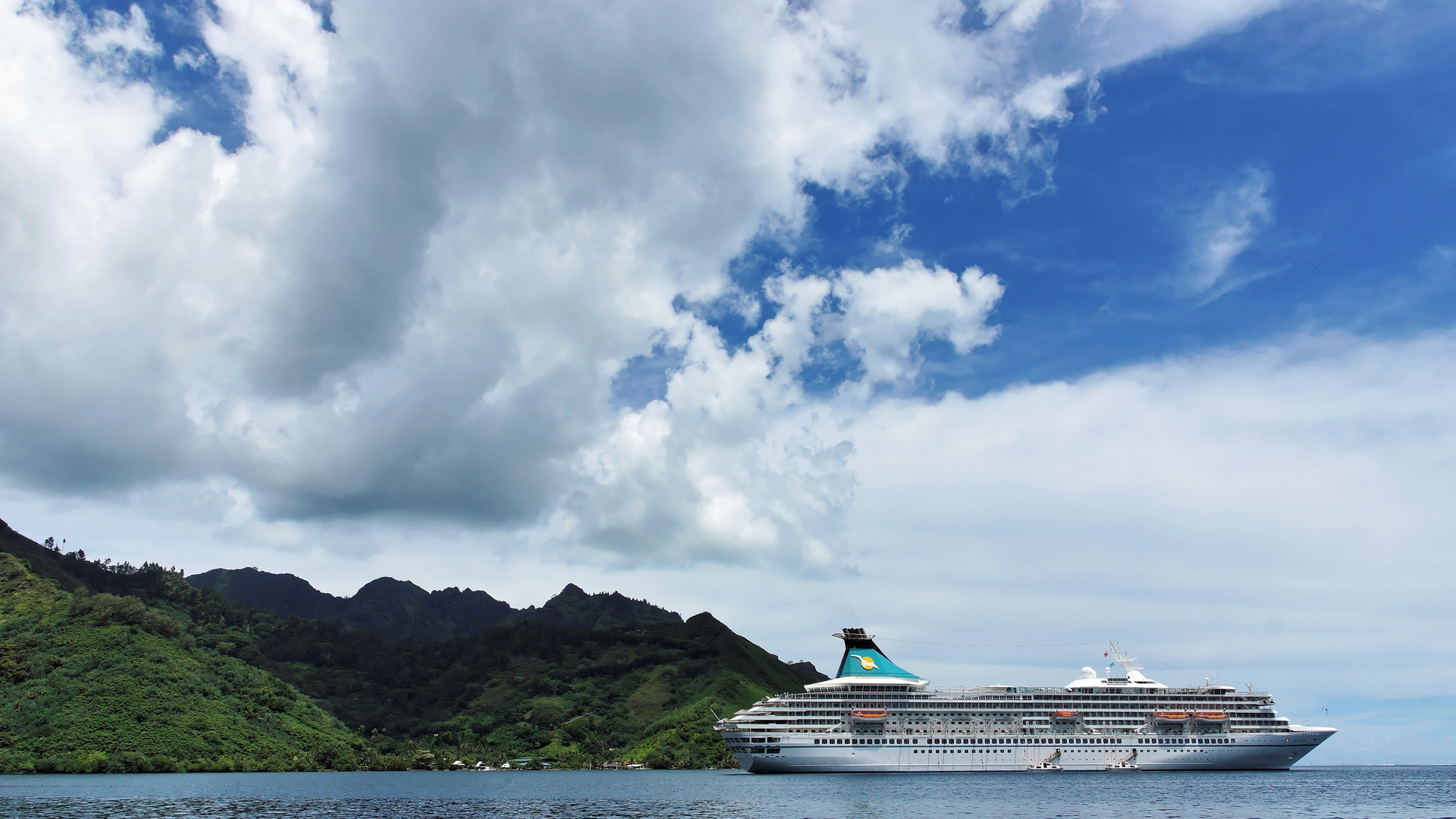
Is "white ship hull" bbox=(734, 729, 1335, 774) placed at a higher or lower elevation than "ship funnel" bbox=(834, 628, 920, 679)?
lower

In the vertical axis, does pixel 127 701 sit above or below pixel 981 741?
above

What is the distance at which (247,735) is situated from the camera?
547 feet

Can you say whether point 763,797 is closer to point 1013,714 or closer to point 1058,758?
point 1013,714

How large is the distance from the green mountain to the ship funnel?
10710 cm

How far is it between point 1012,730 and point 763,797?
58523 mm

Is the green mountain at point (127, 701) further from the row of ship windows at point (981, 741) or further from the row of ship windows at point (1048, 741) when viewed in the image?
the row of ship windows at point (981, 741)

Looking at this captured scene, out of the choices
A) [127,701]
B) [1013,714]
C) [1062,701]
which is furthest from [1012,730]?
[127,701]

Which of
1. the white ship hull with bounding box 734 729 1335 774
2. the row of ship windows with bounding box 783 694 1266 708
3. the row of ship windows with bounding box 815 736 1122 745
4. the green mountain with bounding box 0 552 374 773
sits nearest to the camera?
the white ship hull with bounding box 734 729 1335 774

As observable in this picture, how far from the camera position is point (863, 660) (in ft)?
458

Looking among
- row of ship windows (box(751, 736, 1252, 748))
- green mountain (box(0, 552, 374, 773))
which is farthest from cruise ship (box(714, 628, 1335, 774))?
green mountain (box(0, 552, 374, 773))

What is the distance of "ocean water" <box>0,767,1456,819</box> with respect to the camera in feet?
229

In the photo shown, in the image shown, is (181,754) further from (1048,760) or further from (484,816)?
(1048,760)

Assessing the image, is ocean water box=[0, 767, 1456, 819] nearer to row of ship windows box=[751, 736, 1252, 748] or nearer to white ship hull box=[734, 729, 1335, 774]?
white ship hull box=[734, 729, 1335, 774]

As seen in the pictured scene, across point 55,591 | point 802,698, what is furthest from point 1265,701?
point 55,591
